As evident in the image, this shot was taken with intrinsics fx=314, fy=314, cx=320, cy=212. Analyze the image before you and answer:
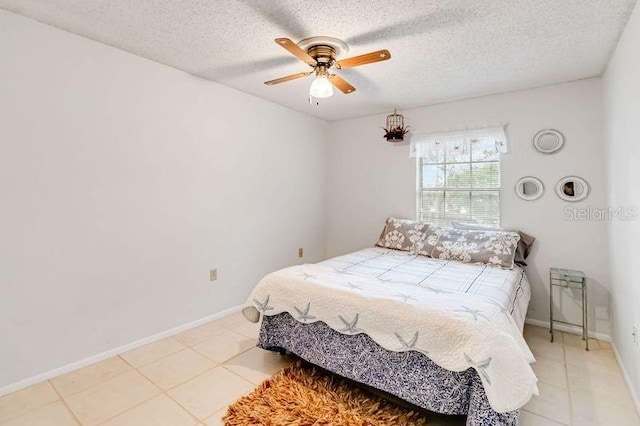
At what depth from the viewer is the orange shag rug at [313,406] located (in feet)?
5.56

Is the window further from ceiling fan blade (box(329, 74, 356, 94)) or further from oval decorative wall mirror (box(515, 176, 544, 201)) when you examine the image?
ceiling fan blade (box(329, 74, 356, 94))

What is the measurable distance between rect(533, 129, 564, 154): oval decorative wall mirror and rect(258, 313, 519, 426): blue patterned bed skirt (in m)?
2.41

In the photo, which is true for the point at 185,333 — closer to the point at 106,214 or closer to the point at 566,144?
the point at 106,214

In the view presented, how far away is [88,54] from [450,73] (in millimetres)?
2786

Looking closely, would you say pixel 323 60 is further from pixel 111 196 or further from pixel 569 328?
pixel 569 328

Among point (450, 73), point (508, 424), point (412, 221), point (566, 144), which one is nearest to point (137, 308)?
point (508, 424)

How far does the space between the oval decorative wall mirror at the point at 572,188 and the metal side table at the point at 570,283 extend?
26.5 inches

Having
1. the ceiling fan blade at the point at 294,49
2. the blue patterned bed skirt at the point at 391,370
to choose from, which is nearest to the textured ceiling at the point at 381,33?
the ceiling fan blade at the point at 294,49

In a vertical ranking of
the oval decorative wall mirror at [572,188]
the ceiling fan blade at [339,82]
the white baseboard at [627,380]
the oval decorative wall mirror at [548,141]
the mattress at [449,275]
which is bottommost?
the white baseboard at [627,380]

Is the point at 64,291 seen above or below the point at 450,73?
below

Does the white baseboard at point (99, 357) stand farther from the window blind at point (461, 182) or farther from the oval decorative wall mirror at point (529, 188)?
the oval decorative wall mirror at point (529, 188)

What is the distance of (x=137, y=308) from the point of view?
2.53 m

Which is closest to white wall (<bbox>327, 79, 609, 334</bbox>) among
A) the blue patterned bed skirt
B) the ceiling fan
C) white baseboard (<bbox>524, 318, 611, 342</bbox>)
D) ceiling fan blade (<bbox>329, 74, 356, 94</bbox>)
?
white baseboard (<bbox>524, 318, 611, 342</bbox>)

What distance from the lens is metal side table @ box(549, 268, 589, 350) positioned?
103 inches
